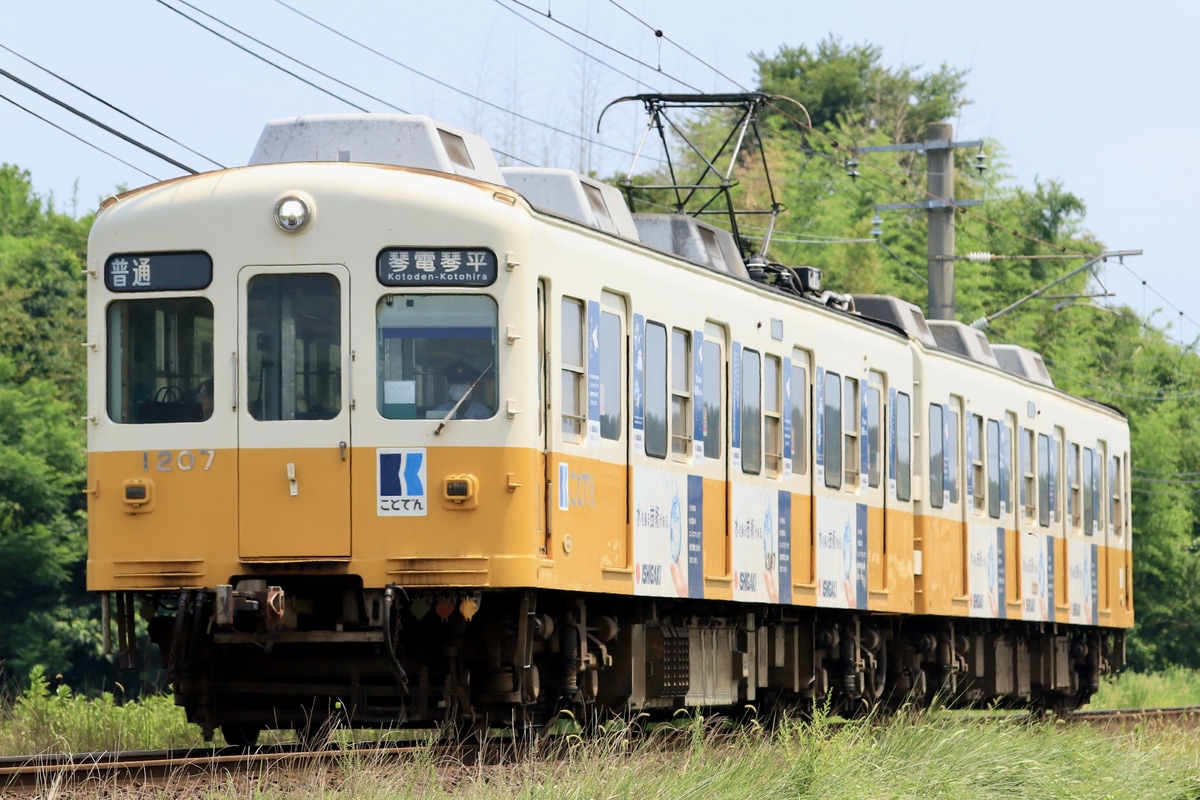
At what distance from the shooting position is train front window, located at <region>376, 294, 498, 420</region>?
12141mm

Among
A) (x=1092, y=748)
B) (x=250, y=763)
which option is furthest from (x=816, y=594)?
A: (x=250, y=763)

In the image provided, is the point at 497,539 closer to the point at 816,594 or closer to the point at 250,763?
the point at 250,763

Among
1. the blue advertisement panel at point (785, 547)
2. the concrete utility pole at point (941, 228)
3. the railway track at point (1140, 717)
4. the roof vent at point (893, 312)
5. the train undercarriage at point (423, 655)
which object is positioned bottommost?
the railway track at point (1140, 717)

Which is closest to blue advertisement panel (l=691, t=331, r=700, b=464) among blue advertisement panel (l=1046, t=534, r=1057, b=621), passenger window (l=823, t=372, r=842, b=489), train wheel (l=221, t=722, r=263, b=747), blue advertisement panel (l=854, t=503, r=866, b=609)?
passenger window (l=823, t=372, r=842, b=489)

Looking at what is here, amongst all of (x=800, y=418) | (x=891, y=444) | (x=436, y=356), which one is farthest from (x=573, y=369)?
(x=891, y=444)

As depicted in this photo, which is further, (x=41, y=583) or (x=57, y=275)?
(x=57, y=275)

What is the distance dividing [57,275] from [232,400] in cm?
2959

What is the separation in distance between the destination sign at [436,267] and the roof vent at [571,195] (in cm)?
160

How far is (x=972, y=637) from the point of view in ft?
71.2

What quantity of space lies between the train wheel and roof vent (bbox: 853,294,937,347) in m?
8.32

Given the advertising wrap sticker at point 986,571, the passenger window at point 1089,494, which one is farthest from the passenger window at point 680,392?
the passenger window at point 1089,494

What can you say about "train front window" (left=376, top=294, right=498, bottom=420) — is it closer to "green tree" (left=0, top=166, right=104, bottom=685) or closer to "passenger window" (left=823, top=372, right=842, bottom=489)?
"passenger window" (left=823, top=372, right=842, bottom=489)

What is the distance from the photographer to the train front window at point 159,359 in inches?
487

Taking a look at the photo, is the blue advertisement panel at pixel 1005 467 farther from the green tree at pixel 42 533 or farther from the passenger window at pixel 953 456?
the green tree at pixel 42 533
